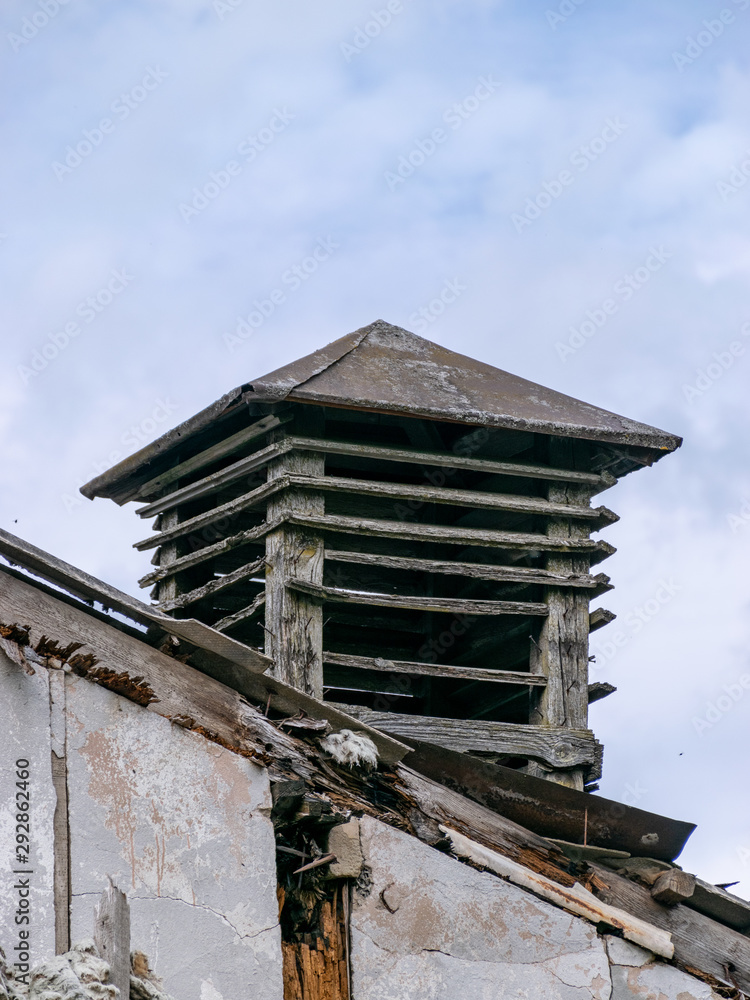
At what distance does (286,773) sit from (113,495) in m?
4.60

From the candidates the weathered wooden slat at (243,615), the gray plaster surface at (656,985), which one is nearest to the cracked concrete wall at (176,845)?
the gray plaster surface at (656,985)

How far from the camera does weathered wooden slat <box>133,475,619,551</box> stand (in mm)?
9445

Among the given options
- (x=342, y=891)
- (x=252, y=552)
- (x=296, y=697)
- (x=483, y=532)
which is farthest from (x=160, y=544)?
(x=342, y=891)

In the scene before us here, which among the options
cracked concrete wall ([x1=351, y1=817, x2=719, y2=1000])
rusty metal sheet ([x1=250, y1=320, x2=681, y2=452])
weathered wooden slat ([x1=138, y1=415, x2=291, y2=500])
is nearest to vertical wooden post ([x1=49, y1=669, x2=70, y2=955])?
cracked concrete wall ([x1=351, y1=817, x2=719, y2=1000])

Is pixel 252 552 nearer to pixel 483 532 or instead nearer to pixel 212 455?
pixel 212 455

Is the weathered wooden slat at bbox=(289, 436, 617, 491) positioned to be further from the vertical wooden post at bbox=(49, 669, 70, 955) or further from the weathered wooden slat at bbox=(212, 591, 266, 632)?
the vertical wooden post at bbox=(49, 669, 70, 955)

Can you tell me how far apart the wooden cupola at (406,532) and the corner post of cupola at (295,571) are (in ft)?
0.04

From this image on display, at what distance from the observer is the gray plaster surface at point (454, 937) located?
636cm

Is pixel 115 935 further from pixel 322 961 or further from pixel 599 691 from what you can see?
pixel 599 691

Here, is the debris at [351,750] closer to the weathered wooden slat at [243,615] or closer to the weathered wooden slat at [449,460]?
the weathered wooden slat at [243,615]

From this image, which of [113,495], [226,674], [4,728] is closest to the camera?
[4,728]

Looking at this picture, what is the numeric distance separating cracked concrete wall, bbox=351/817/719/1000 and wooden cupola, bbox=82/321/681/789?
2.33 m

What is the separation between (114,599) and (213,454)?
3.58 m

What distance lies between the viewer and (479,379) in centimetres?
1048
